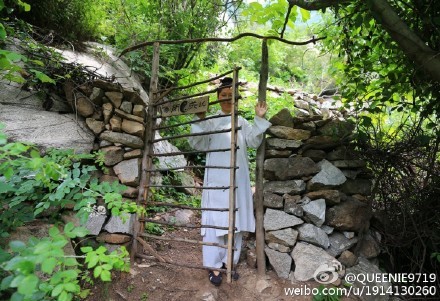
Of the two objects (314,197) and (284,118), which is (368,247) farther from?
(284,118)

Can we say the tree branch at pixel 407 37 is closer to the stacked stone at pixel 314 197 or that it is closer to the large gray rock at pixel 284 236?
the stacked stone at pixel 314 197

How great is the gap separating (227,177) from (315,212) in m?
0.94

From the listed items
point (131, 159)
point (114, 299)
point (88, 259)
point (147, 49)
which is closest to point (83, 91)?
point (131, 159)

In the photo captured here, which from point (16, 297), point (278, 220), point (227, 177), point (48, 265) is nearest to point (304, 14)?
point (227, 177)

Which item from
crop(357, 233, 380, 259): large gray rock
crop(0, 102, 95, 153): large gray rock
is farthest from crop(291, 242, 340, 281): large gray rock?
crop(0, 102, 95, 153): large gray rock

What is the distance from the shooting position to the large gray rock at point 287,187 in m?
3.10

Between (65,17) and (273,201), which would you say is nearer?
(273,201)

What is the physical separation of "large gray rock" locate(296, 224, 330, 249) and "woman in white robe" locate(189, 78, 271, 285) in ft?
1.58

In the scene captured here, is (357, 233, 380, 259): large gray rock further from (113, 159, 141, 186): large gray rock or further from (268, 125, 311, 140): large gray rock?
(113, 159, 141, 186): large gray rock

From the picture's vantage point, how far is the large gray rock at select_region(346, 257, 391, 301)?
2816 mm

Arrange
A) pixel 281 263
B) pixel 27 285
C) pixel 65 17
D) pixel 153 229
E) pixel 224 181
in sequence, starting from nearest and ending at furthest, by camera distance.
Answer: pixel 27 285 < pixel 281 263 < pixel 224 181 < pixel 153 229 < pixel 65 17

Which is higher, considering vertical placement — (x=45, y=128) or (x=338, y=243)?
(x=45, y=128)

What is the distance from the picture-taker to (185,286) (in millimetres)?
2838

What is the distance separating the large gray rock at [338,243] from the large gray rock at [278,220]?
0.40 m
